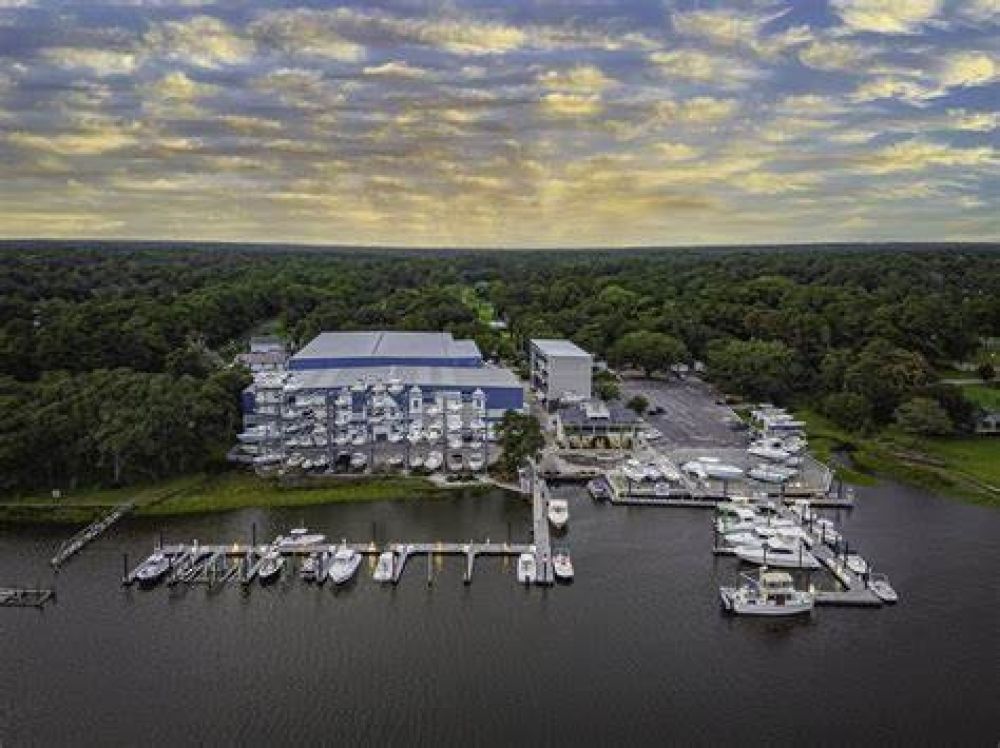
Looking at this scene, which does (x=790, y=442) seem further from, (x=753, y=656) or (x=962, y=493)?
(x=753, y=656)

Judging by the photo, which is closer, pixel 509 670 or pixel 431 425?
pixel 509 670

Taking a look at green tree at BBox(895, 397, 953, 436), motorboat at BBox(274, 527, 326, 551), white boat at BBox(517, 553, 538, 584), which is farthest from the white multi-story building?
motorboat at BBox(274, 527, 326, 551)

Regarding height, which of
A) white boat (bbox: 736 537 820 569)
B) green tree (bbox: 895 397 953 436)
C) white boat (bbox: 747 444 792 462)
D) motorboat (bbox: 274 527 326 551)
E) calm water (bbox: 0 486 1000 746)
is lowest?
calm water (bbox: 0 486 1000 746)

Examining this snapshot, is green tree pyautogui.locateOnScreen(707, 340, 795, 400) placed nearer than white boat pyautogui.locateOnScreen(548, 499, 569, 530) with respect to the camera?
No

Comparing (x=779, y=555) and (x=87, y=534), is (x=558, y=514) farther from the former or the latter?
(x=87, y=534)

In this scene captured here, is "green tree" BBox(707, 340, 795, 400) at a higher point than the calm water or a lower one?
higher

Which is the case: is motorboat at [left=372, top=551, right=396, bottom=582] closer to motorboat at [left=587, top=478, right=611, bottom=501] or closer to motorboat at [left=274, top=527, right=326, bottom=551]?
motorboat at [left=274, top=527, right=326, bottom=551]

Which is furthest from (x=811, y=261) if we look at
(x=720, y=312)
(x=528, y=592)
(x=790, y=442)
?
(x=528, y=592)

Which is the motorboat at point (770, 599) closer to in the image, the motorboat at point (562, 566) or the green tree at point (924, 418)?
the motorboat at point (562, 566)
